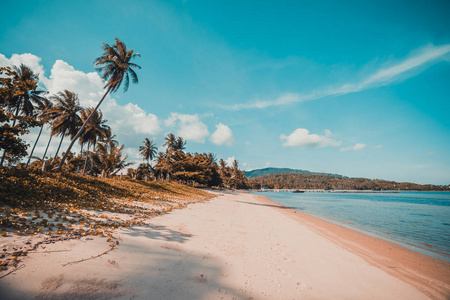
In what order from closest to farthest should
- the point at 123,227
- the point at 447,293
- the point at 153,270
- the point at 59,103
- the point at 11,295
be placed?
the point at 11,295 < the point at 153,270 < the point at 447,293 < the point at 123,227 < the point at 59,103

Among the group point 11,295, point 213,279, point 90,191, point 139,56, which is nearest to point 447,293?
point 213,279

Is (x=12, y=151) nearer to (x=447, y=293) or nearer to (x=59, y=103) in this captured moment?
(x=447, y=293)

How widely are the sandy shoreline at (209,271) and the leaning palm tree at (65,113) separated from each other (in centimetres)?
2417

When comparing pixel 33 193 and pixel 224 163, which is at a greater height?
pixel 224 163

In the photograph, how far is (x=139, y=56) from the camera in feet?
60.6

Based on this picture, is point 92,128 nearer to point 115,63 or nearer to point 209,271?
point 115,63

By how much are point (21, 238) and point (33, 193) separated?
528 centimetres

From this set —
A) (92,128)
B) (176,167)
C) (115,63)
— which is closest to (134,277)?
(115,63)

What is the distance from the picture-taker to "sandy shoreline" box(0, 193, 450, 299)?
2.72 m

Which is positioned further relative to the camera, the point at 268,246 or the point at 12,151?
the point at 12,151

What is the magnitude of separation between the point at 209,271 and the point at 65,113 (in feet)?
90.3

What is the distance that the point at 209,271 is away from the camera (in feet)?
13.1

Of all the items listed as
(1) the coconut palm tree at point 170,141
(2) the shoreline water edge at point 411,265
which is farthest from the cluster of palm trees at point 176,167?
(2) the shoreline water edge at point 411,265

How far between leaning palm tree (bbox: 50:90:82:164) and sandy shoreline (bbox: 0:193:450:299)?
24.2 meters
